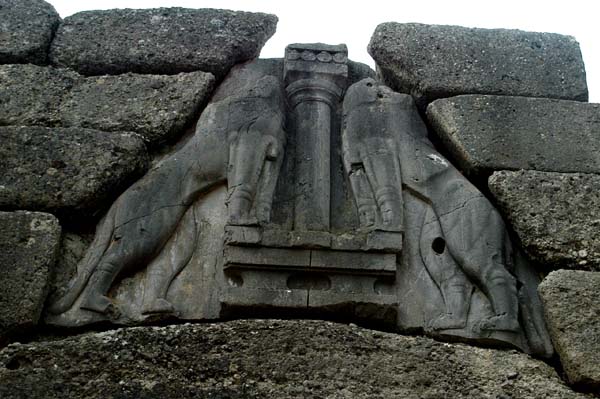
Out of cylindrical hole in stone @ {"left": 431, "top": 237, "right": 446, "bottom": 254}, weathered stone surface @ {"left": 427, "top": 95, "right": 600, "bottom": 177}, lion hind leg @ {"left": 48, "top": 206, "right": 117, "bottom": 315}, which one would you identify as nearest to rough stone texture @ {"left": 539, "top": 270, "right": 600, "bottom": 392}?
cylindrical hole in stone @ {"left": 431, "top": 237, "right": 446, "bottom": 254}

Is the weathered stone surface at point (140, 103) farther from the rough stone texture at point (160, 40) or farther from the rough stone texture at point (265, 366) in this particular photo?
the rough stone texture at point (265, 366)

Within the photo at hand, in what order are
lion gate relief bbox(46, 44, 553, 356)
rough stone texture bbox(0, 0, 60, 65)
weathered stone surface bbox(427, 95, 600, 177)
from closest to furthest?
lion gate relief bbox(46, 44, 553, 356) < weathered stone surface bbox(427, 95, 600, 177) < rough stone texture bbox(0, 0, 60, 65)

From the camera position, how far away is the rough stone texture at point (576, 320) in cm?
439

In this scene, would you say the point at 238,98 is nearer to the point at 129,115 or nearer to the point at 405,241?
the point at 129,115

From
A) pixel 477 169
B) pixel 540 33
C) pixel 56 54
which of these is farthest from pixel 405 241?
pixel 56 54

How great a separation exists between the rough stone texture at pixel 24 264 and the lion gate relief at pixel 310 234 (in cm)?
12

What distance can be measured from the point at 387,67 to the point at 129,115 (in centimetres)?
144

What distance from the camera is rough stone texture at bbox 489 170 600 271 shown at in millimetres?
4852

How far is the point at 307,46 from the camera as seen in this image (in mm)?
5637

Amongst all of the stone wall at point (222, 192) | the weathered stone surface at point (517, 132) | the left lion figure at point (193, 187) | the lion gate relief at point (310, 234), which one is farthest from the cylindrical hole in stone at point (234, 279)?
the weathered stone surface at point (517, 132)

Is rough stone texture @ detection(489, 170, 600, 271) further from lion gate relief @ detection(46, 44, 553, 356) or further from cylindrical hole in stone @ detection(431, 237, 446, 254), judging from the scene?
cylindrical hole in stone @ detection(431, 237, 446, 254)

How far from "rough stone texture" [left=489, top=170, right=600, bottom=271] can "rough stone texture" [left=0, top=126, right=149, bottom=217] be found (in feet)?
5.92

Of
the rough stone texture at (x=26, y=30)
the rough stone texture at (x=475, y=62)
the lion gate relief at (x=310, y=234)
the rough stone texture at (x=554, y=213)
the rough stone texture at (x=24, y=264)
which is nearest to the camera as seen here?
the rough stone texture at (x=24, y=264)

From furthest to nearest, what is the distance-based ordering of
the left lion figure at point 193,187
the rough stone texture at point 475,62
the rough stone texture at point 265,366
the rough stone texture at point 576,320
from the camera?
1. the rough stone texture at point 475,62
2. the left lion figure at point 193,187
3. the rough stone texture at point 576,320
4. the rough stone texture at point 265,366
